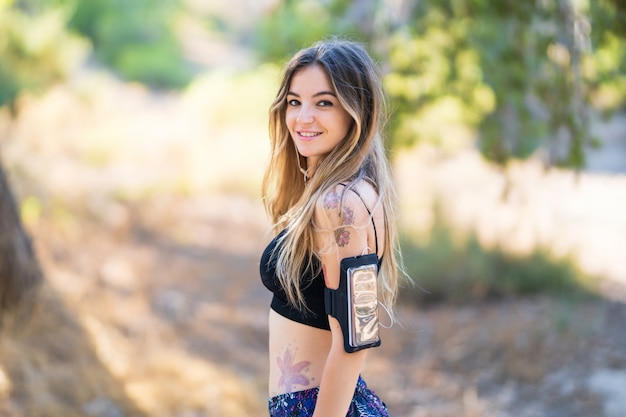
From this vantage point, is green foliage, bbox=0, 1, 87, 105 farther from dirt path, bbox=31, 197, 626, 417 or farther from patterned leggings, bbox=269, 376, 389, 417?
patterned leggings, bbox=269, 376, 389, 417

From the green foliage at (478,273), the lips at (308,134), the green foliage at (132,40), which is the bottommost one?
the lips at (308,134)

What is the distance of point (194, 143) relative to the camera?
1298 centimetres

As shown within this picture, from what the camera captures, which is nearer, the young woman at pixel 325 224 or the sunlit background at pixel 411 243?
the young woman at pixel 325 224

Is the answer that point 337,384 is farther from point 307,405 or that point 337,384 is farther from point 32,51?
point 32,51

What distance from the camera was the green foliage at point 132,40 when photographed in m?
27.0

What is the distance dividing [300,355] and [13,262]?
270cm

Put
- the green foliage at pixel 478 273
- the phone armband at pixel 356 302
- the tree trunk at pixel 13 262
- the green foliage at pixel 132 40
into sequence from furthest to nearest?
the green foliage at pixel 132 40 < the green foliage at pixel 478 273 < the tree trunk at pixel 13 262 < the phone armband at pixel 356 302

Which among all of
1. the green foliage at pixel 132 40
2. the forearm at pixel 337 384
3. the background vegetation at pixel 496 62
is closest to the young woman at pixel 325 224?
the forearm at pixel 337 384

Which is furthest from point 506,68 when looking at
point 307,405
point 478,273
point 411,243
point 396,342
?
point 307,405

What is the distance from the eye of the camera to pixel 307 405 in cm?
206

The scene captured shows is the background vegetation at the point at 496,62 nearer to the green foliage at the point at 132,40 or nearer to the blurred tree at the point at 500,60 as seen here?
the blurred tree at the point at 500,60

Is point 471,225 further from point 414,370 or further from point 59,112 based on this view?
point 59,112

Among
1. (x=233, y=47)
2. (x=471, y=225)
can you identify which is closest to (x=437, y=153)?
(x=471, y=225)

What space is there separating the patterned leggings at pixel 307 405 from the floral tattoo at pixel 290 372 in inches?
1.0
